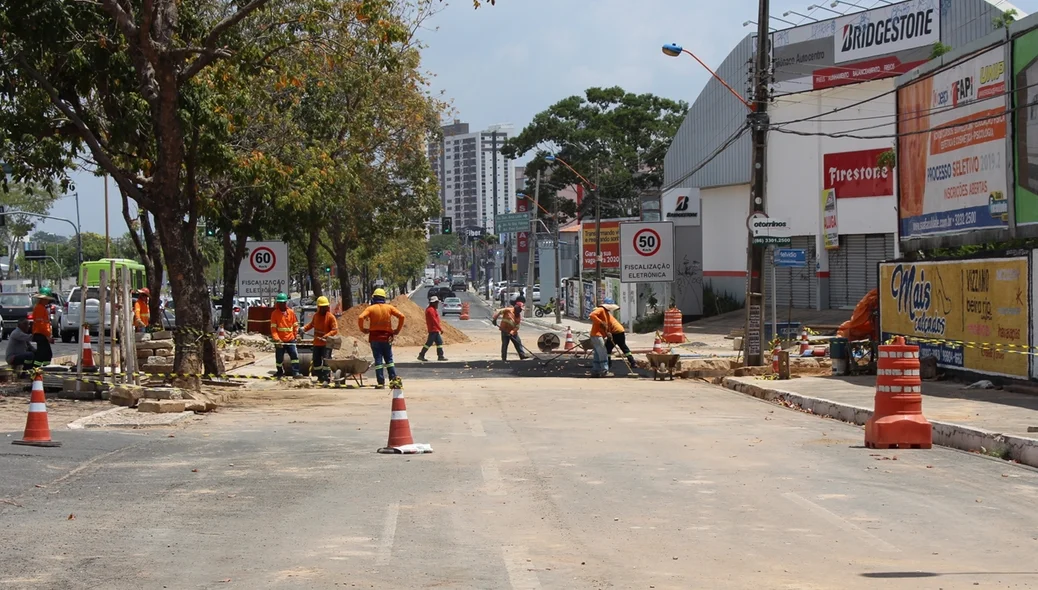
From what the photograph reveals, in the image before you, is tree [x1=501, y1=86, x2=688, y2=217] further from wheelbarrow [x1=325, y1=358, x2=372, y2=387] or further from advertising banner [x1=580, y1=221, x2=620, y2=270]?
wheelbarrow [x1=325, y1=358, x2=372, y2=387]

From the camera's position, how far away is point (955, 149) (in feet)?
70.3

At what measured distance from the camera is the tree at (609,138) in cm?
8881

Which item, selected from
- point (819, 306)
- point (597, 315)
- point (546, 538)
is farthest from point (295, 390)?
point (819, 306)

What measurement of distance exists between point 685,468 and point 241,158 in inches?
757

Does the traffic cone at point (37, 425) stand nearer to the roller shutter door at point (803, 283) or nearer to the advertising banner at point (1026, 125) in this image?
the advertising banner at point (1026, 125)

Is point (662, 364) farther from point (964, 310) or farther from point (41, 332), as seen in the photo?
point (41, 332)

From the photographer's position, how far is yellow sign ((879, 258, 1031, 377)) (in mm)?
18516

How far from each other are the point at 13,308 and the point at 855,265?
33.6 m

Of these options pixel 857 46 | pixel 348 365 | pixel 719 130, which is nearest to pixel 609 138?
pixel 719 130

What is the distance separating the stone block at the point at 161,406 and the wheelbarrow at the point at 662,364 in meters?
11.0

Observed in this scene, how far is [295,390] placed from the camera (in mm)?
21828

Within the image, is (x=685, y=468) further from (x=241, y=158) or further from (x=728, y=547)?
(x=241, y=158)

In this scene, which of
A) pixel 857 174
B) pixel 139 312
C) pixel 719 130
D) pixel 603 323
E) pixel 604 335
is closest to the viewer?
pixel 603 323

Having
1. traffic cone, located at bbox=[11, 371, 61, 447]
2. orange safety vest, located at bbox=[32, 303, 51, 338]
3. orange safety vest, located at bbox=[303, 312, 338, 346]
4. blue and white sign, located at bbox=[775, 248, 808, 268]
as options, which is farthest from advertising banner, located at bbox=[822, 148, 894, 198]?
traffic cone, located at bbox=[11, 371, 61, 447]
